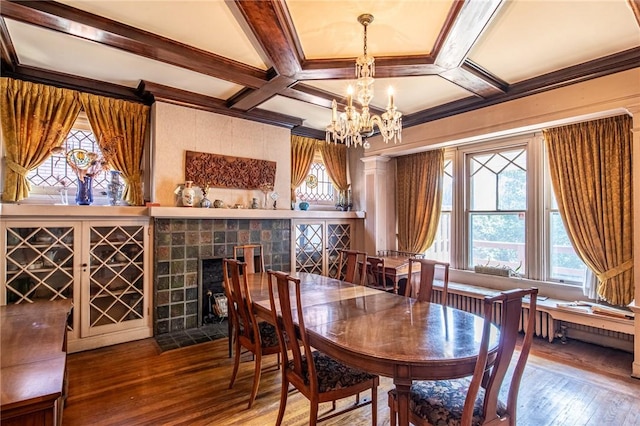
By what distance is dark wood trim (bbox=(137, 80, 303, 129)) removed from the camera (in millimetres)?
3646

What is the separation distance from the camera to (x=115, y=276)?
11.6ft

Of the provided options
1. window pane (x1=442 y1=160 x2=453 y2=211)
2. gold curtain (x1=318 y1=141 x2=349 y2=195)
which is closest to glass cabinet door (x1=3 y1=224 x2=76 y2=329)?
gold curtain (x1=318 y1=141 x2=349 y2=195)

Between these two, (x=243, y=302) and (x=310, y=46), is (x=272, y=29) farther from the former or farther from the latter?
(x=243, y=302)

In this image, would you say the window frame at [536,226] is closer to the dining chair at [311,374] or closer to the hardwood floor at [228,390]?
the hardwood floor at [228,390]

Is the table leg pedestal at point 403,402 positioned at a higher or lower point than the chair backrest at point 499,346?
lower

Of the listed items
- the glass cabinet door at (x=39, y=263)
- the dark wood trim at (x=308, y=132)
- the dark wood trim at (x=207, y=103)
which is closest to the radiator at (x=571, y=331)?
the dark wood trim at (x=308, y=132)

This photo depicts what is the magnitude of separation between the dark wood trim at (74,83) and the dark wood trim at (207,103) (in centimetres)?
13

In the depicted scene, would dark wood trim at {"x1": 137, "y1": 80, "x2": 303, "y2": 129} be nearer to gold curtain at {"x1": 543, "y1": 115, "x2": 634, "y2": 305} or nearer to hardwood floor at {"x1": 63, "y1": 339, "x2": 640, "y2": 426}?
hardwood floor at {"x1": 63, "y1": 339, "x2": 640, "y2": 426}

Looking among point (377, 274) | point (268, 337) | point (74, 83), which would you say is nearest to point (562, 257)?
point (377, 274)

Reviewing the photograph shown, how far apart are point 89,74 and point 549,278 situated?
214 inches

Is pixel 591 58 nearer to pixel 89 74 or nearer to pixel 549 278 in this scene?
pixel 549 278

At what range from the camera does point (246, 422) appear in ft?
7.29

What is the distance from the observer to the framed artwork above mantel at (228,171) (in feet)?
13.2

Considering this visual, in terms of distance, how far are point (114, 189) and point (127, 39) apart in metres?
1.75
